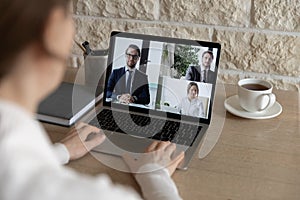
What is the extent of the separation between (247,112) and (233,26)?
1.18 ft

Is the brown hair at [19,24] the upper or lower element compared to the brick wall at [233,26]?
upper

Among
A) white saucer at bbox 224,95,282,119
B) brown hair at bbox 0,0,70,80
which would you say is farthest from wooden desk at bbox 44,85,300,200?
brown hair at bbox 0,0,70,80

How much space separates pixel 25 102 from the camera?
0.52m

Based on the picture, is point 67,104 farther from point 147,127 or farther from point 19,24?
point 19,24

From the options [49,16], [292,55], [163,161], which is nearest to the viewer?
[49,16]

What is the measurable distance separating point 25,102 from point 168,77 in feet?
2.14

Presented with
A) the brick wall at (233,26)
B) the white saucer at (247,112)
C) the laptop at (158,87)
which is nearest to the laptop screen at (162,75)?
the laptop at (158,87)

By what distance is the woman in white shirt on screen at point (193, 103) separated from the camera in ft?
3.70

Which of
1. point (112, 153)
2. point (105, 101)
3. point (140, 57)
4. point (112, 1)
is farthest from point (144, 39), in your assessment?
point (112, 1)

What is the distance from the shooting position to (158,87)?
→ 116cm

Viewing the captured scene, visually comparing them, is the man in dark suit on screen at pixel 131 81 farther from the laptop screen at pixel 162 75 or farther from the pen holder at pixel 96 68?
the pen holder at pixel 96 68

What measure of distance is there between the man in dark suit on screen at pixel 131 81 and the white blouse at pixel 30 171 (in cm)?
64

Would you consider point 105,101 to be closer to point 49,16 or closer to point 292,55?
point 292,55

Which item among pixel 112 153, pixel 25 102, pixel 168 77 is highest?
pixel 25 102
